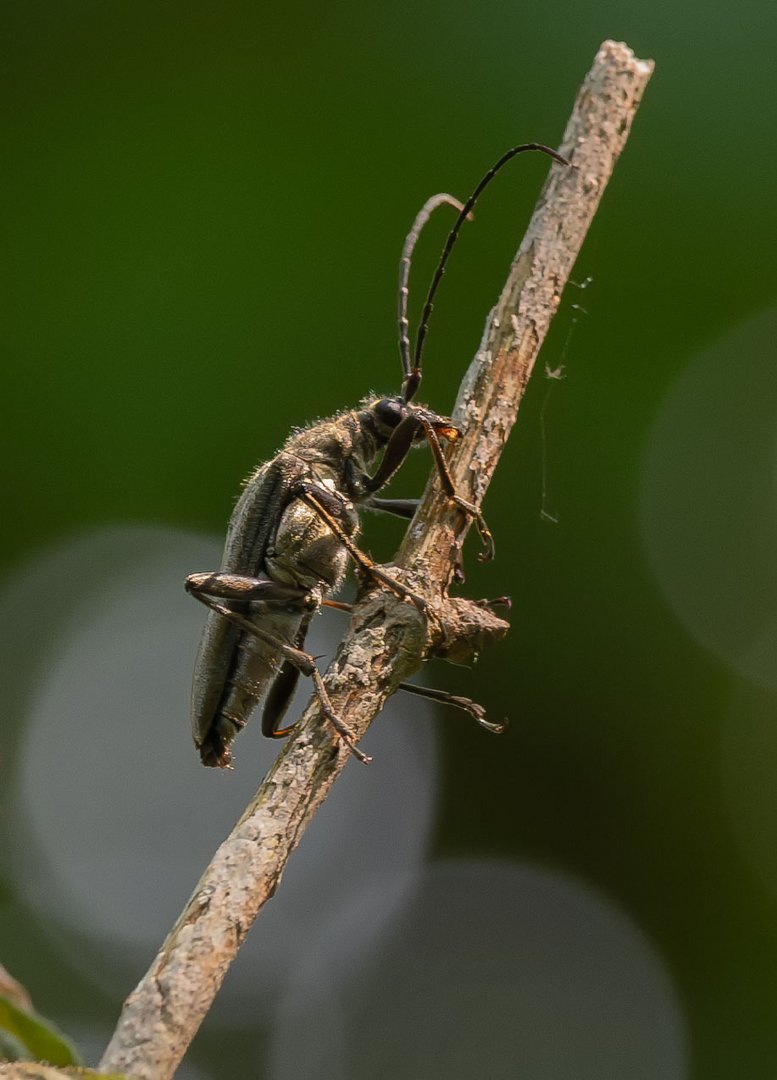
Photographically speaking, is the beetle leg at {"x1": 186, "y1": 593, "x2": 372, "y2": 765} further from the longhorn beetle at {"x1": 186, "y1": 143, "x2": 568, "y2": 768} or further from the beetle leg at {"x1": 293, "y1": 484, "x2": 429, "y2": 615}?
the beetle leg at {"x1": 293, "y1": 484, "x2": 429, "y2": 615}

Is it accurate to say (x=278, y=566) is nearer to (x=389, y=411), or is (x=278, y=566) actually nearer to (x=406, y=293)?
(x=389, y=411)

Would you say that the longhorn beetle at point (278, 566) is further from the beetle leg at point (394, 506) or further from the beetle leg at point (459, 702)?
the beetle leg at point (459, 702)

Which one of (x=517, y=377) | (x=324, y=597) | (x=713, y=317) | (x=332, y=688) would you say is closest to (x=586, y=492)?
(x=713, y=317)

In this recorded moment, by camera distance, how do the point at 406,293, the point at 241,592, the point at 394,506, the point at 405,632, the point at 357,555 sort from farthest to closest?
the point at 394,506 < the point at 406,293 < the point at 241,592 < the point at 357,555 < the point at 405,632

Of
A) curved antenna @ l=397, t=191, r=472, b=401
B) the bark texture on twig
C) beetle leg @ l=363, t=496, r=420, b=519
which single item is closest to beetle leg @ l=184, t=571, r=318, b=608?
beetle leg @ l=363, t=496, r=420, b=519

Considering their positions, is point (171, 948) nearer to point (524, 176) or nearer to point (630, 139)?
point (524, 176)

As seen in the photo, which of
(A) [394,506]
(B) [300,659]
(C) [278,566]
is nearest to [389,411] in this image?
(A) [394,506]

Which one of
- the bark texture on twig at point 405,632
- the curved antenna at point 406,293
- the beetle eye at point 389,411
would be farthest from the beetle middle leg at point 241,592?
the bark texture on twig at point 405,632
